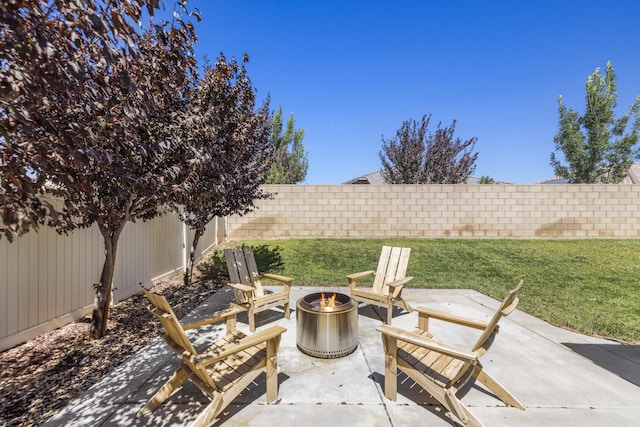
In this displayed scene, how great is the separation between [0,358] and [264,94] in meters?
6.09

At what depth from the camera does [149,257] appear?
17.9 feet

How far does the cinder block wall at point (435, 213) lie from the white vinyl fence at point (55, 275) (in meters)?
5.09

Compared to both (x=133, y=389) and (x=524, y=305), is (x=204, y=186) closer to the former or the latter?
(x=133, y=389)

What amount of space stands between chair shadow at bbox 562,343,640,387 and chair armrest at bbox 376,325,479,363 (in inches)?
87.4

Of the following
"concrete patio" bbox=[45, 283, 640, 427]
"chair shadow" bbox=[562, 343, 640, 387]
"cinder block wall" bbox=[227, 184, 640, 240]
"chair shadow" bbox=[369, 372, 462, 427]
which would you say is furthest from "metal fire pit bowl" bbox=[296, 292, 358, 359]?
"cinder block wall" bbox=[227, 184, 640, 240]

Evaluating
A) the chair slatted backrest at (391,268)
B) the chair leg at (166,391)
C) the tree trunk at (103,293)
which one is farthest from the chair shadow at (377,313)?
Answer: the tree trunk at (103,293)

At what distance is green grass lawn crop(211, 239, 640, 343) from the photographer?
459cm

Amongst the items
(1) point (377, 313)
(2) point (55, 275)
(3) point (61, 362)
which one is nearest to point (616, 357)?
(1) point (377, 313)

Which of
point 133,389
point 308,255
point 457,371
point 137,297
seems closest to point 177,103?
point 133,389

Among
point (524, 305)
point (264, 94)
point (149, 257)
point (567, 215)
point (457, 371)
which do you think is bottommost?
point (524, 305)

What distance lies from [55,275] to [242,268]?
2311 mm

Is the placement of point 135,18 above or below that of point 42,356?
above

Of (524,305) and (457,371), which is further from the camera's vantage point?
(524,305)

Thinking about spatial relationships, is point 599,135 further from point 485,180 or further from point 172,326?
point 172,326
